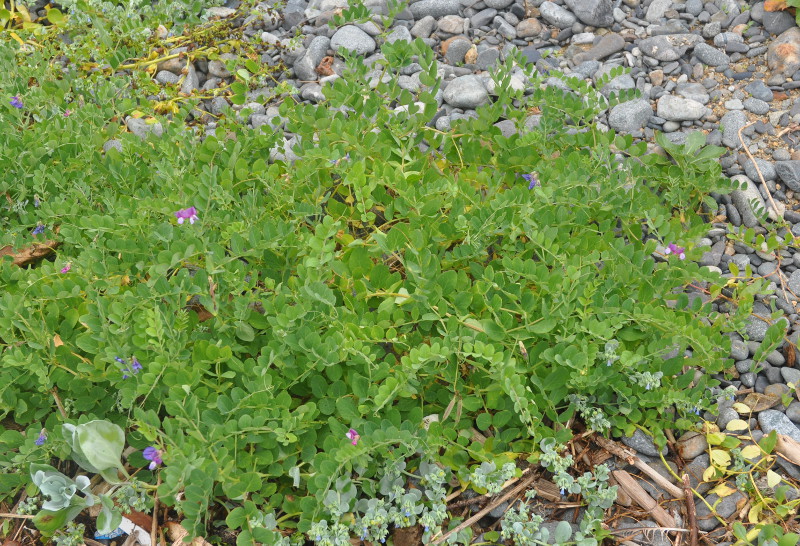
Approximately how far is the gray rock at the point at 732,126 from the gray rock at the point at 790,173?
240mm

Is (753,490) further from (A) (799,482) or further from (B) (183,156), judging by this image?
(B) (183,156)

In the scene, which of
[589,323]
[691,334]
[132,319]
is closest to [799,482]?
[691,334]

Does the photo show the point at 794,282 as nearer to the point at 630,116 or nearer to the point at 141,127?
the point at 630,116

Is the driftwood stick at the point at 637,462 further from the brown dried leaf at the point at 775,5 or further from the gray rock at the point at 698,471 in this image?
the brown dried leaf at the point at 775,5

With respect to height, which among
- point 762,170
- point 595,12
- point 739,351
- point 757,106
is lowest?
point 739,351

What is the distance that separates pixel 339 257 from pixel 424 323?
1.59 ft

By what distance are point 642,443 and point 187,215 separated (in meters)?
1.81

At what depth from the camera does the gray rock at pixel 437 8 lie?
4.63m

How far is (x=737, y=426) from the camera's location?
8.74 ft

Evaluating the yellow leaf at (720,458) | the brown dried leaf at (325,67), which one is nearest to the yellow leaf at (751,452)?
the yellow leaf at (720,458)

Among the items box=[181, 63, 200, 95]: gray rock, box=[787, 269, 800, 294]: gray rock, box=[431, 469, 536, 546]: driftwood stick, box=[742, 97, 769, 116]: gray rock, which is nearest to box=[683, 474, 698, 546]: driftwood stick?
box=[431, 469, 536, 546]: driftwood stick

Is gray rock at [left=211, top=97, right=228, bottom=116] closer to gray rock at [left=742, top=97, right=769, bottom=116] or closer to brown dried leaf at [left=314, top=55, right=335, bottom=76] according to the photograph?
brown dried leaf at [left=314, top=55, right=335, bottom=76]

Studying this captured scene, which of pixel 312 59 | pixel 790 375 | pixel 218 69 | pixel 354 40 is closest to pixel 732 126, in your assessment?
pixel 790 375

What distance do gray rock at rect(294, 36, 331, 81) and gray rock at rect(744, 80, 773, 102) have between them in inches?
89.9
